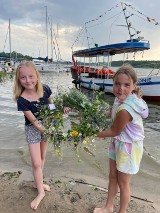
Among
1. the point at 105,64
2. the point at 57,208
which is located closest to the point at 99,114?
the point at 57,208

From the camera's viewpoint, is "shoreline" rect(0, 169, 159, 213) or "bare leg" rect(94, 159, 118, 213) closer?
"bare leg" rect(94, 159, 118, 213)

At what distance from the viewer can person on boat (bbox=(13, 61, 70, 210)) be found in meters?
3.45

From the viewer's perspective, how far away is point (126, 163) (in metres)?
2.98

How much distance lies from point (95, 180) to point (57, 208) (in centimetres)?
144

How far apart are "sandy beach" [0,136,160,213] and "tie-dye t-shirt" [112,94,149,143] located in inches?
44.3

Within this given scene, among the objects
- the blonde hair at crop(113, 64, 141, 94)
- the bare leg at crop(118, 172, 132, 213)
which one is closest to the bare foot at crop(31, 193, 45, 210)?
the bare leg at crop(118, 172, 132, 213)

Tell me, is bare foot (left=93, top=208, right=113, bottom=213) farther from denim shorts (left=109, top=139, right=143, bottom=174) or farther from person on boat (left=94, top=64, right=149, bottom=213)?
denim shorts (left=109, top=139, right=143, bottom=174)

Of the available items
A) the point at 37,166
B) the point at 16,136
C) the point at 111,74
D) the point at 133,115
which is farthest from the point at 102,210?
the point at 111,74

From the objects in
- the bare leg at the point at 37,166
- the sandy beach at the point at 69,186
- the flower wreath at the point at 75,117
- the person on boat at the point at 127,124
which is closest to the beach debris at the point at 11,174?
the sandy beach at the point at 69,186

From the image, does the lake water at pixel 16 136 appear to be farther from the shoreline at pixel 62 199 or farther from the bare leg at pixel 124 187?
the bare leg at pixel 124 187

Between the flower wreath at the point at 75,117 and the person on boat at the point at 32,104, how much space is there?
0.47 feet

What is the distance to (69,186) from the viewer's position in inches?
165

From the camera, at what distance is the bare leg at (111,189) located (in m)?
3.25

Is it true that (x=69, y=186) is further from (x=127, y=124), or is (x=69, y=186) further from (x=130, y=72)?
(x=130, y=72)
